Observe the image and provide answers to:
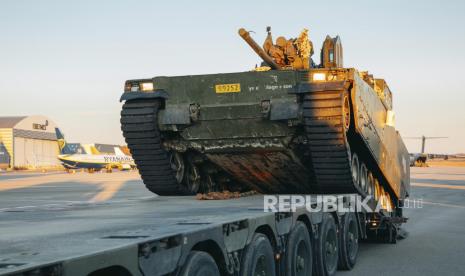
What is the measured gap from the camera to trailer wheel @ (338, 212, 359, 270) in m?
8.95

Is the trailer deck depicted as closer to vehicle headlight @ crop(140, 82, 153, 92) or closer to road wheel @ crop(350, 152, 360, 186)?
vehicle headlight @ crop(140, 82, 153, 92)

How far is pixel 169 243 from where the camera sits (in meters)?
4.19

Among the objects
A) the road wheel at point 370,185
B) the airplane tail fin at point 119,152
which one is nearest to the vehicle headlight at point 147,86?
the road wheel at point 370,185

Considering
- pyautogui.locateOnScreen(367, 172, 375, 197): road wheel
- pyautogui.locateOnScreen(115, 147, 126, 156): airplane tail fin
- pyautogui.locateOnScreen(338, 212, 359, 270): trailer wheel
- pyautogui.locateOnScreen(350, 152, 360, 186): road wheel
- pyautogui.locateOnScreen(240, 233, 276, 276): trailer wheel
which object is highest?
pyautogui.locateOnScreen(115, 147, 126, 156): airplane tail fin

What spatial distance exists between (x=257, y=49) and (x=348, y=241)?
3.92 metres

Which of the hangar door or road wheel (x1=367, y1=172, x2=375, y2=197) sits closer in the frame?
road wheel (x1=367, y1=172, x2=375, y2=197)

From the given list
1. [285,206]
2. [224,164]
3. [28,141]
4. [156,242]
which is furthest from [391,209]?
[28,141]

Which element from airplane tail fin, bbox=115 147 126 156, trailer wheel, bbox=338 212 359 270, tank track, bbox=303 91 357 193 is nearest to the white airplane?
airplane tail fin, bbox=115 147 126 156

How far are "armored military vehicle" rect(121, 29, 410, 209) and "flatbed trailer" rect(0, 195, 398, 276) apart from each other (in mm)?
1705

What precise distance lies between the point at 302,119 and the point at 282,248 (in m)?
3.64

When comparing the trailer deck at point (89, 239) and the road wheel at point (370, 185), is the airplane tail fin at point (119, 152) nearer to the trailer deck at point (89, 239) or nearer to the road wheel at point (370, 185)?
the road wheel at point (370, 185)

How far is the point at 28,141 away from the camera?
10331 cm

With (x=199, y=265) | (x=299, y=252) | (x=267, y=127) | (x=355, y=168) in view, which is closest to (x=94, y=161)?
(x=355, y=168)

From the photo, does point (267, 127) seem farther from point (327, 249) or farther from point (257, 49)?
point (327, 249)
